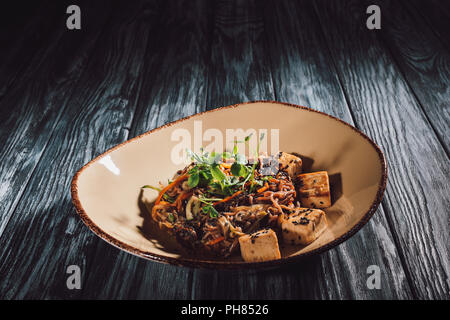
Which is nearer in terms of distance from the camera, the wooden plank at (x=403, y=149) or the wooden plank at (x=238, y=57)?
the wooden plank at (x=403, y=149)

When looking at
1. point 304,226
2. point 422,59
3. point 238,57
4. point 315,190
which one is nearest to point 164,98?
point 238,57

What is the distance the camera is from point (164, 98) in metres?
2.39

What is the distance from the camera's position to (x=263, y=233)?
3.83ft

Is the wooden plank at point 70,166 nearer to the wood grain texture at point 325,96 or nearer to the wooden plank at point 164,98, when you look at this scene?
the wooden plank at point 164,98

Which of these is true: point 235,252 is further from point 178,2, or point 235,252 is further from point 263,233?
point 178,2

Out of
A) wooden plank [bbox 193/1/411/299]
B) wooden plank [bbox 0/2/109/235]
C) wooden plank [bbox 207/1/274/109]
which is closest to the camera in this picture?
wooden plank [bbox 193/1/411/299]

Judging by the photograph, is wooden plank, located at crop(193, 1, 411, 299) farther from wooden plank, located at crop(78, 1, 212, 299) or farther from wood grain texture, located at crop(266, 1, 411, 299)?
wooden plank, located at crop(78, 1, 212, 299)

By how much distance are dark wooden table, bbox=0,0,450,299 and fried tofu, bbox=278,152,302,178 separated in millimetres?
312

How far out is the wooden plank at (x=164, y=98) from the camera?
→ 1327 millimetres

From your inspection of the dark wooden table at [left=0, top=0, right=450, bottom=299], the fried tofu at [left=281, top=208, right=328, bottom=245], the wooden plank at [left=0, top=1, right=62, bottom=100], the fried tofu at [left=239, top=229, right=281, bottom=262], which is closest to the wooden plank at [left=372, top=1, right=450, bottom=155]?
the dark wooden table at [left=0, top=0, right=450, bottom=299]

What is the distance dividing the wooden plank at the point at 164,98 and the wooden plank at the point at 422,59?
1.23m

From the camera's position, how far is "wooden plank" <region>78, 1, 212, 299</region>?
4.35 ft

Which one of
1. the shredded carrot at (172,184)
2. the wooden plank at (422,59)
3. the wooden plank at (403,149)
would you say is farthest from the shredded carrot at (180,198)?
the wooden plank at (422,59)

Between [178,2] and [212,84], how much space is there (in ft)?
4.58
